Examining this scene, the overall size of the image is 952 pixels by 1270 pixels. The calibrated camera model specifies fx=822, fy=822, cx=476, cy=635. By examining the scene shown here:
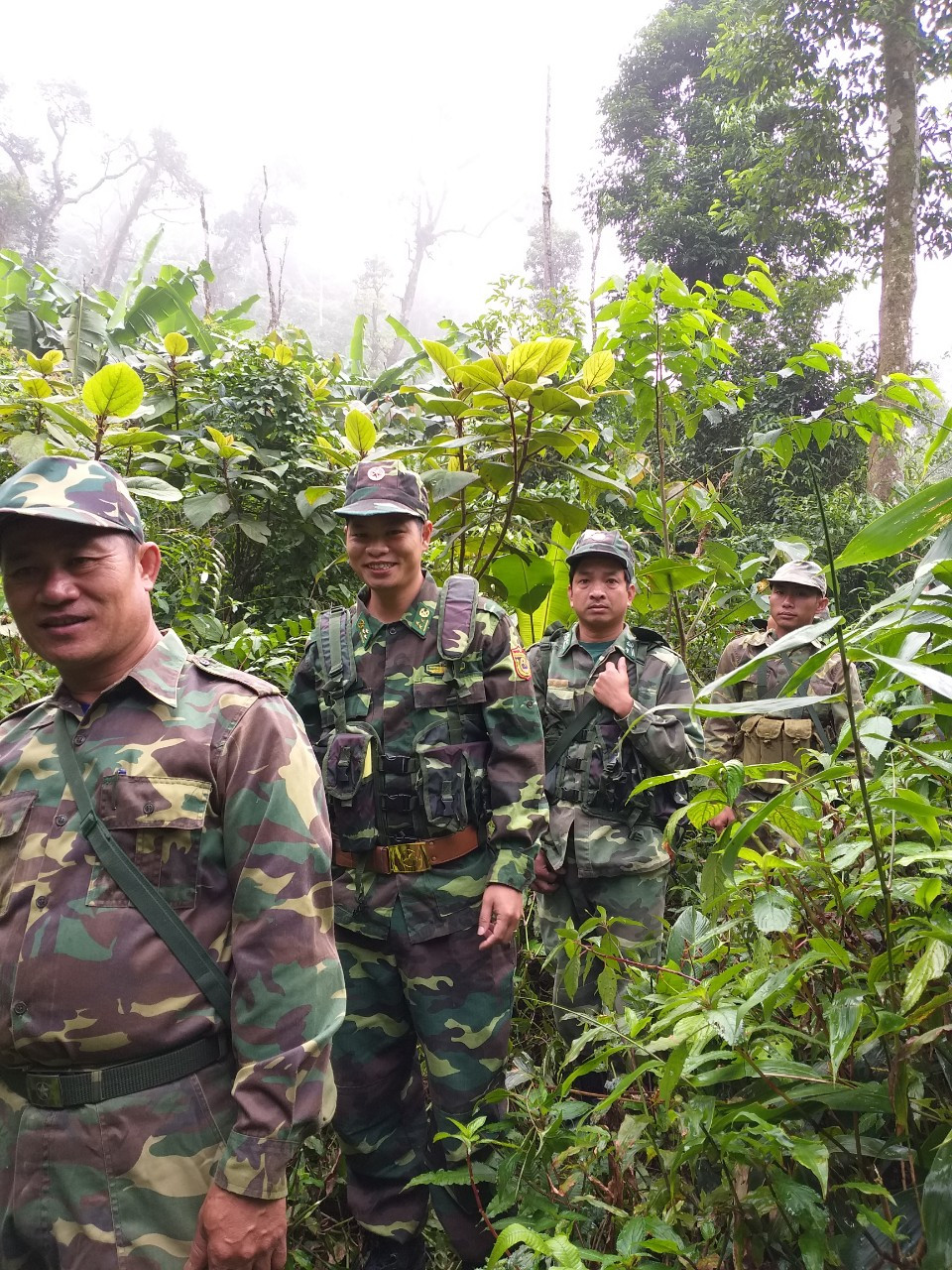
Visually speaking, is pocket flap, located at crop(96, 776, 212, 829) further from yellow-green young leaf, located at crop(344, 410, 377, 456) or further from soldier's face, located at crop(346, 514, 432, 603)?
yellow-green young leaf, located at crop(344, 410, 377, 456)

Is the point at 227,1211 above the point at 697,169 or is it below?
below

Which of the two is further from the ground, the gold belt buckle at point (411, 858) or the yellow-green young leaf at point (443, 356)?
the yellow-green young leaf at point (443, 356)

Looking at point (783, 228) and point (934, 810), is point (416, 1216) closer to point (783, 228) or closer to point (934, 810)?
point (934, 810)

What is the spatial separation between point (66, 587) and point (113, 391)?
1623 millimetres

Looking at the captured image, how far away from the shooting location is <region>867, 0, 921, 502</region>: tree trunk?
316 inches

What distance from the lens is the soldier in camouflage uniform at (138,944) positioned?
1202 mm

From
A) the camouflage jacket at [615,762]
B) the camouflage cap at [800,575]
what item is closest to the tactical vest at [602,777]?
the camouflage jacket at [615,762]

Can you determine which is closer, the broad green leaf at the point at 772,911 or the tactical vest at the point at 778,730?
the broad green leaf at the point at 772,911

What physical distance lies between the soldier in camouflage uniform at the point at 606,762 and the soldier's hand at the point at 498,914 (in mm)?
534

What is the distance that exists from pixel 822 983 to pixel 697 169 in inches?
620

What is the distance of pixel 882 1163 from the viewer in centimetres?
105

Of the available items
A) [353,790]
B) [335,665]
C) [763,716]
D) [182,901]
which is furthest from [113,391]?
[763,716]

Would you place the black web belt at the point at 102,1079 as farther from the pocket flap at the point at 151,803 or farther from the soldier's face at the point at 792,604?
the soldier's face at the point at 792,604

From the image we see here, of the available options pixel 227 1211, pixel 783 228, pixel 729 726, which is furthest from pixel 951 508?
pixel 783 228
